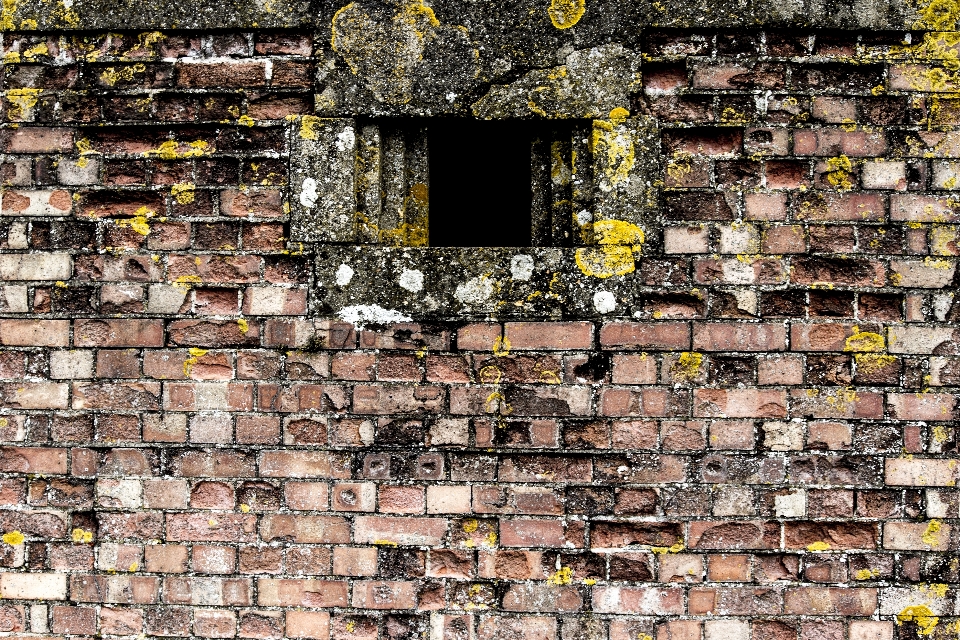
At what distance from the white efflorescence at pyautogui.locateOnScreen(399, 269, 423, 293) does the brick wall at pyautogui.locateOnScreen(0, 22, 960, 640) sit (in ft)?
0.37

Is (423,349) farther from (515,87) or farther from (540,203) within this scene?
(515,87)

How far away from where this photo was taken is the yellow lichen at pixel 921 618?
1925 millimetres

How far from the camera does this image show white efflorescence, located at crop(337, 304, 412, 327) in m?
1.95

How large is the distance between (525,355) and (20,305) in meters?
1.65

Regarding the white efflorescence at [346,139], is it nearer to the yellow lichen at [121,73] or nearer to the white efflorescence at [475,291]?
the white efflorescence at [475,291]

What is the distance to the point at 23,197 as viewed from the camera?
6.61ft

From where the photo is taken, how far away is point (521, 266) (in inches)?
75.5

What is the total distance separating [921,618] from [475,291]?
1723mm

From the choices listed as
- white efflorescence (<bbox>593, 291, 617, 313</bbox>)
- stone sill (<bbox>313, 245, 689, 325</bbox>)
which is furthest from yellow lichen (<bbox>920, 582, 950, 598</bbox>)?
white efflorescence (<bbox>593, 291, 617, 313</bbox>)

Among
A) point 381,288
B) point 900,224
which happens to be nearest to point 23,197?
point 381,288

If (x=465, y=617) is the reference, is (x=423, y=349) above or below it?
above

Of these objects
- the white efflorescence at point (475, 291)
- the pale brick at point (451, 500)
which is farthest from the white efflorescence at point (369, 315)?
the pale brick at point (451, 500)

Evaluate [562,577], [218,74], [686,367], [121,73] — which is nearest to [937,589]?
[686,367]

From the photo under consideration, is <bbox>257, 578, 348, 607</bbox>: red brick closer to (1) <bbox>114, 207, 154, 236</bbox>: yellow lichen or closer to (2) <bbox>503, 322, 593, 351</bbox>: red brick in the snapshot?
(2) <bbox>503, 322, 593, 351</bbox>: red brick
